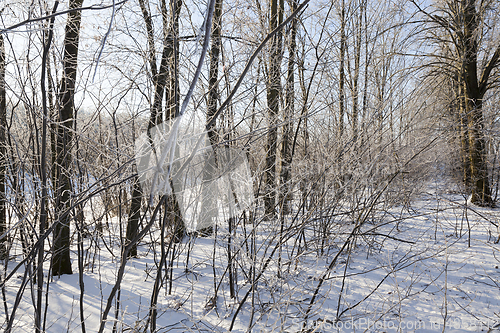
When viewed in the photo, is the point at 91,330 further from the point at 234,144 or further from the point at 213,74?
the point at 213,74

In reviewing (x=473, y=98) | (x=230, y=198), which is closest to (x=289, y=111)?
(x=230, y=198)

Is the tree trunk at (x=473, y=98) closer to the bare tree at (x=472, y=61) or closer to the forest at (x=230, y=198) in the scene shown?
the bare tree at (x=472, y=61)

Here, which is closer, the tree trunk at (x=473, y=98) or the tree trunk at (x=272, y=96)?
the tree trunk at (x=272, y=96)

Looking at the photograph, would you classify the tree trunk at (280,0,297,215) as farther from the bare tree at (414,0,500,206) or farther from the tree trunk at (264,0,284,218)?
the bare tree at (414,0,500,206)

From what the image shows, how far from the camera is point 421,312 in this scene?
2633 mm

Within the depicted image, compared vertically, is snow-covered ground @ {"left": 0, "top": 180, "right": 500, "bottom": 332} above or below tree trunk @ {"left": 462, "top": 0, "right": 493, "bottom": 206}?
below

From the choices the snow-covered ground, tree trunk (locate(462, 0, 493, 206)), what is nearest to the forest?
the snow-covered ground

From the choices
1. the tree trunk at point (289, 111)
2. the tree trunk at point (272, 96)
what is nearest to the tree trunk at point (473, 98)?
the tree trunk at point (272, 96)

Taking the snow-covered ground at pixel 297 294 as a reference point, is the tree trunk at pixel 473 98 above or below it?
above

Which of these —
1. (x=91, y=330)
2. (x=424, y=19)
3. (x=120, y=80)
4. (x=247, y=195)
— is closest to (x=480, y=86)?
(x=424, y=19)

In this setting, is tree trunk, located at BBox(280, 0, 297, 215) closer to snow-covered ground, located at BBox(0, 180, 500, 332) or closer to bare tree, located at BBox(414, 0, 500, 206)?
snow-covered ground, located at BBox(0, 180, 500, 332)

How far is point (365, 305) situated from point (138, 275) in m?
2.65

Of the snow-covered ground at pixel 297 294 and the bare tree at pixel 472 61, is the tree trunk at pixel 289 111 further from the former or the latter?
the bare tree at pixel 472 61

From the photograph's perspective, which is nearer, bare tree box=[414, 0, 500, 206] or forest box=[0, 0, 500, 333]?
forest box=[0, 0, 500, 333]
